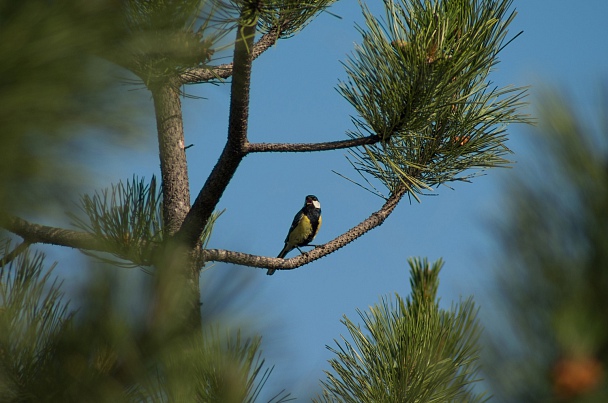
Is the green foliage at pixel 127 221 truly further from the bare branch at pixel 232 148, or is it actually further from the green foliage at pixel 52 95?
the green foliage at pixel 52 95

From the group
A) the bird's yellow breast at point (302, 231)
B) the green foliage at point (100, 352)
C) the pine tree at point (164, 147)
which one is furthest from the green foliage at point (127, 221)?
the bird's yellow breast at point (302, 231)

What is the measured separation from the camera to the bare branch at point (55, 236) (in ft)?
6.77

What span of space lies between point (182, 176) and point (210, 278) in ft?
4.93

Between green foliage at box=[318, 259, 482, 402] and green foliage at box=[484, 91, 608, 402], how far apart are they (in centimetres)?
138

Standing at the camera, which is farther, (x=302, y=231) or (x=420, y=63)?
(x=302, y=231)

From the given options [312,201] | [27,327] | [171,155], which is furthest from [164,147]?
[312,201]

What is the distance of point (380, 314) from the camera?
251 centimetres

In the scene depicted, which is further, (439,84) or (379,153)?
(379,153)

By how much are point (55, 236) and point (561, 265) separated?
1787 millimetres

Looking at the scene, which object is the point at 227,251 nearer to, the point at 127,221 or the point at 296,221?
the point at 127,221

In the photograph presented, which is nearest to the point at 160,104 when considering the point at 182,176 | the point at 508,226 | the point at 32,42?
the point at 182,176

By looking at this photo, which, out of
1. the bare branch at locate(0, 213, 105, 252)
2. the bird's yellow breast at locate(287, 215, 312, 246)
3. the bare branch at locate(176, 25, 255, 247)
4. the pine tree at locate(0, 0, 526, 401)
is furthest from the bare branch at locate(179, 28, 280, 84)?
the bird's yellow breast at locate(287, 215, 312, 246)

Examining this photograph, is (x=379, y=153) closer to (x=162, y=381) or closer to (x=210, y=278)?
(x=210, y=278)

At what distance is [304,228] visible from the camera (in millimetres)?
7836
